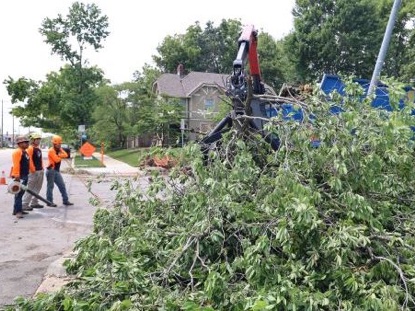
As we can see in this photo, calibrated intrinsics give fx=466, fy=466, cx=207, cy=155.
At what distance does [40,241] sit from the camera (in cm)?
685

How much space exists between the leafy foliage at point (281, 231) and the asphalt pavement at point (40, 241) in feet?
2.15

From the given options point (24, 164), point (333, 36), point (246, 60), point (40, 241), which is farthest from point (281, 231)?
point (333, 36)

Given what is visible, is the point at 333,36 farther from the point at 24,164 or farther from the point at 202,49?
the point at 24,164

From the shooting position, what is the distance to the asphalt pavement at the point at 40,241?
4.84 metres

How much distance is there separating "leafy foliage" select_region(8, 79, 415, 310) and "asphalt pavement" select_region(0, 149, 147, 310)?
2.15ft

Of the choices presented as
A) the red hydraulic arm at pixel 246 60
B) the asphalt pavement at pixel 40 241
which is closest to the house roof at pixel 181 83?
the asphalt pavement at pixel 40 241

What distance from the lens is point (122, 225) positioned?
15.4ft

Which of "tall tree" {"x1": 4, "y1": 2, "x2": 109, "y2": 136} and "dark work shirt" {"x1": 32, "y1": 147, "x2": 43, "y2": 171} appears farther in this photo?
"tall tree" {"x1": 4, "y1": 2, "x2": 109, "y2": 136}

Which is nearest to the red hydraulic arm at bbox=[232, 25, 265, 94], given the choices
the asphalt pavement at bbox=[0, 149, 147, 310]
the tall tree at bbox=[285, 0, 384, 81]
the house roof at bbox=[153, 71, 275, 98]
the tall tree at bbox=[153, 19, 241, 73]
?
the asphalt pavement at bbox=[0, 149, 147, 310]

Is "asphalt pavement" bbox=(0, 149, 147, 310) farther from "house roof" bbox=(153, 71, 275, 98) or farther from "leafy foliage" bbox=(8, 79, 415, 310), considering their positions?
"house roof" bbox=(153, 71, 275, 98)

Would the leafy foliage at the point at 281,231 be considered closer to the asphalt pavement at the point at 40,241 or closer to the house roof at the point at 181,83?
the asphalt pavement at the point at 40,241

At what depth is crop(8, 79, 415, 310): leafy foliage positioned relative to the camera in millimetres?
2971

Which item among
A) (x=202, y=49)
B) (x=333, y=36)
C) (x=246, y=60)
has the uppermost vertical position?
(x=202, y=49)

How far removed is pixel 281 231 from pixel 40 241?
16.0 ft
